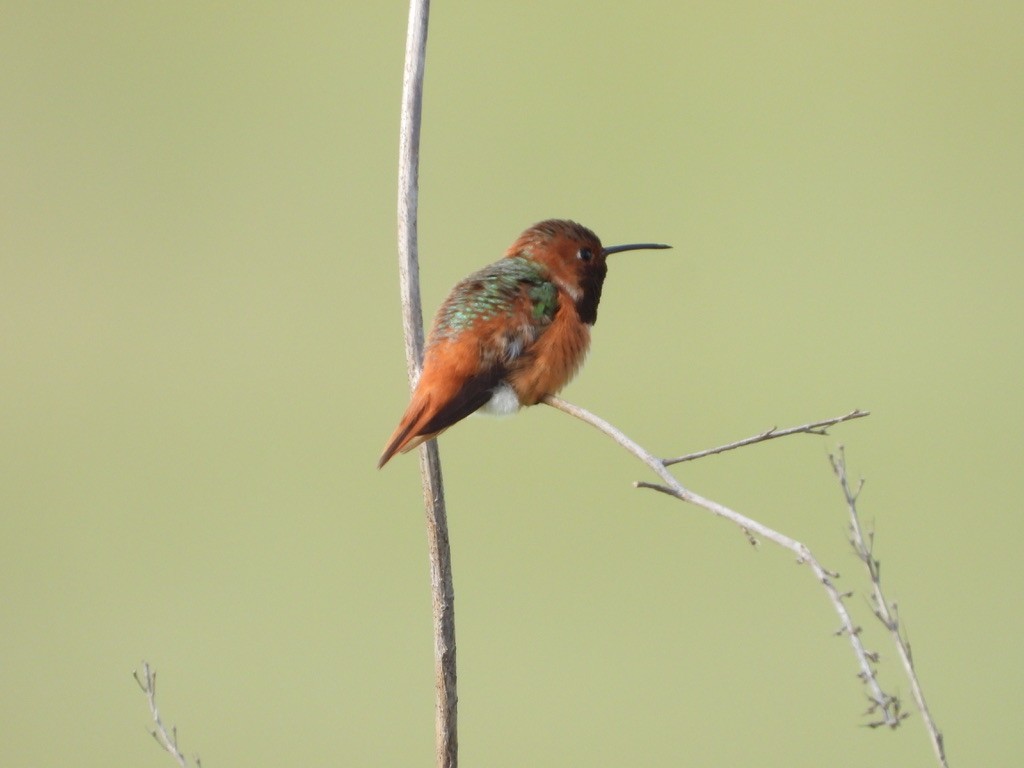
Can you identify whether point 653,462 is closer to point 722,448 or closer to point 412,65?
point 722,448

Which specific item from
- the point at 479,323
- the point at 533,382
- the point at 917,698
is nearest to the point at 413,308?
the point at 479,323

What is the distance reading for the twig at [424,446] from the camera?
4.93ft

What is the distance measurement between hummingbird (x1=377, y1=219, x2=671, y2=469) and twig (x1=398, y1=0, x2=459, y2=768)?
6 centimetres

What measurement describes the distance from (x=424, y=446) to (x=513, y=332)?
0.27 m

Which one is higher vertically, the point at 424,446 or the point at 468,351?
the point at 468,351

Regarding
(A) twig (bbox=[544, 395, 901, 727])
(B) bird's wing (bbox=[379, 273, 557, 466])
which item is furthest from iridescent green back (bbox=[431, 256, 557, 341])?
(A) twig (bbox=[544, 395, 901, 727])

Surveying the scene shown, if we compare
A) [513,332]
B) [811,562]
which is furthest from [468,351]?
[811,562]

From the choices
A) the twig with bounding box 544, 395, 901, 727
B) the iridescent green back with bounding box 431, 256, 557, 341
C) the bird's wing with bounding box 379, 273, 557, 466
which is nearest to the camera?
the twig with bounding box 544, 395, 901, 727

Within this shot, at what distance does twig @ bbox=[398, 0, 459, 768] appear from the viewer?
1.50 meters

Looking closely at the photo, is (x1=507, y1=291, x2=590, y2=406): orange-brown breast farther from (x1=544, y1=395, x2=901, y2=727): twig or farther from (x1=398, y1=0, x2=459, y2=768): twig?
(x1=544, y1=395, x2=901, y2=727): twig

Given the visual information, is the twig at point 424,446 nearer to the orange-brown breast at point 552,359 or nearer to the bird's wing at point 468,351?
the bird's wing at point 468,351

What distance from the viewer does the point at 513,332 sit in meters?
1.71

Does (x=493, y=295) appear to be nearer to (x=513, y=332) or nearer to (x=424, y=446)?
(x=513, y=332)

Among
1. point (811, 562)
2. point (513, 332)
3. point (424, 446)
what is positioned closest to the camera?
point (811, 562)
